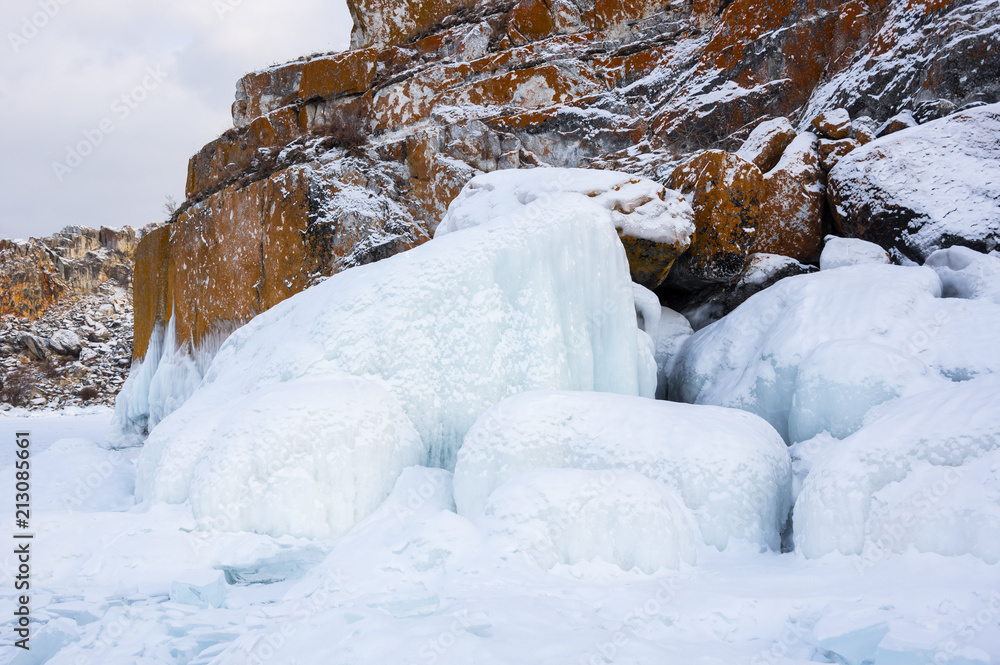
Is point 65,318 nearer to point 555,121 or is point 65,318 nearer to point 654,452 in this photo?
point 555,121

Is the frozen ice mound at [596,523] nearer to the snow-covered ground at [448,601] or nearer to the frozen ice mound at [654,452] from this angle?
the snow-covered ground at [448,601]

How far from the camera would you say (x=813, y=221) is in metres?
Result: 7.49

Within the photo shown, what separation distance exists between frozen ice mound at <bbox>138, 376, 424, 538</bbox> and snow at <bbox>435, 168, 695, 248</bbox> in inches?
106

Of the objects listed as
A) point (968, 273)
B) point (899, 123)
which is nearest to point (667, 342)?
point (968, 273)

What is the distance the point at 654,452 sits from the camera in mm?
3916

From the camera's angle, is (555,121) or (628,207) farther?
(555,121)

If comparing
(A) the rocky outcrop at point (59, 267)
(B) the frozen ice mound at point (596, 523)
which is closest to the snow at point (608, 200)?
(B) the frozen ice mound at point (596, 523)

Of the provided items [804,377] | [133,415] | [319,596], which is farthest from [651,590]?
[133,415]

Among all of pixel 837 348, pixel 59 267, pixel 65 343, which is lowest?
pixel 837 348

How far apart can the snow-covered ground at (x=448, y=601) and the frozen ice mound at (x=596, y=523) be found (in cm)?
7

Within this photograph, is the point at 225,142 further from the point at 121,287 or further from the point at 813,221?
the point at 121,287

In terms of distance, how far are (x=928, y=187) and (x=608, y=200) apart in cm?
368

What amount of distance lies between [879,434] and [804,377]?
1.31m

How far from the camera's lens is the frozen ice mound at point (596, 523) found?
3.31 metres
